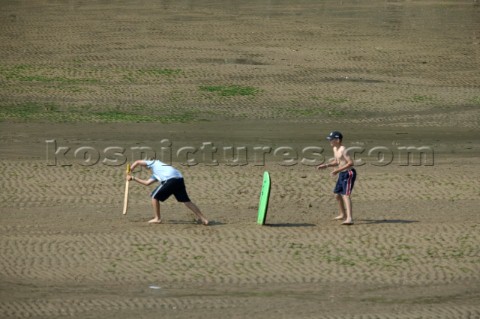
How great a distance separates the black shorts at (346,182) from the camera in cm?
1694

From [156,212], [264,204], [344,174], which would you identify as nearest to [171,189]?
[156,212]

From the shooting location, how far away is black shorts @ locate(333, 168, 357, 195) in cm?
1694

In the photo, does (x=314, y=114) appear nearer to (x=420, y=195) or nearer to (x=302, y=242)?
(x=420, y=195)

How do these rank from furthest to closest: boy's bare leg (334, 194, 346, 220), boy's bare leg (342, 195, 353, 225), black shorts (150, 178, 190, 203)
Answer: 1. boy's bare leg (334, 194, 346, 220)
2. boy's bare leg (342, 195, 353, 225)
3. black shorts (150, 178, 190, 203)

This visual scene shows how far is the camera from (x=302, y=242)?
631 inches

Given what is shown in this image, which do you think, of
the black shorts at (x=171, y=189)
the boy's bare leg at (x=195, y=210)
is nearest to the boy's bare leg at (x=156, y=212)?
the black shorts at (x=171, y=189)

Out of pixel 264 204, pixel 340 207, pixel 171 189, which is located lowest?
pixel 340 207

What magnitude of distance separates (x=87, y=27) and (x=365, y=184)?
15.1 meters

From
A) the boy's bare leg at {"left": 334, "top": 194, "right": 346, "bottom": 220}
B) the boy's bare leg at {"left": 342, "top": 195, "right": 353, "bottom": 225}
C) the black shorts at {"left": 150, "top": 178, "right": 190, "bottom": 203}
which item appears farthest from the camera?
the boy's bare leg at {"left": 334, "top": 194, "right": 346, "bottom": 220}

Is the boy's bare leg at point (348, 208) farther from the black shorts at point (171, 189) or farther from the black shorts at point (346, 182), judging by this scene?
the black shorts at point (171, 189)

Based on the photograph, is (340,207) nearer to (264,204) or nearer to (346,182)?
(346,182)

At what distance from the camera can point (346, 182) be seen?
17.0m

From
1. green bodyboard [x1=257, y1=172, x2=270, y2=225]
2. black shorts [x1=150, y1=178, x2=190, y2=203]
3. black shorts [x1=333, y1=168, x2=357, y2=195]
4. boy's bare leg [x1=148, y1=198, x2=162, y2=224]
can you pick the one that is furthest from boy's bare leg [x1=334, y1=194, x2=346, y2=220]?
boy's bare leg [x1=148, y1=198, x2=162, y2=224]

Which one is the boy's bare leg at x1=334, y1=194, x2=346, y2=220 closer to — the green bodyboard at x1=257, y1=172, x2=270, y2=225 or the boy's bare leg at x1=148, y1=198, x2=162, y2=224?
the green bodyboard at x1=257, y1=172, x2=270, y2=225
